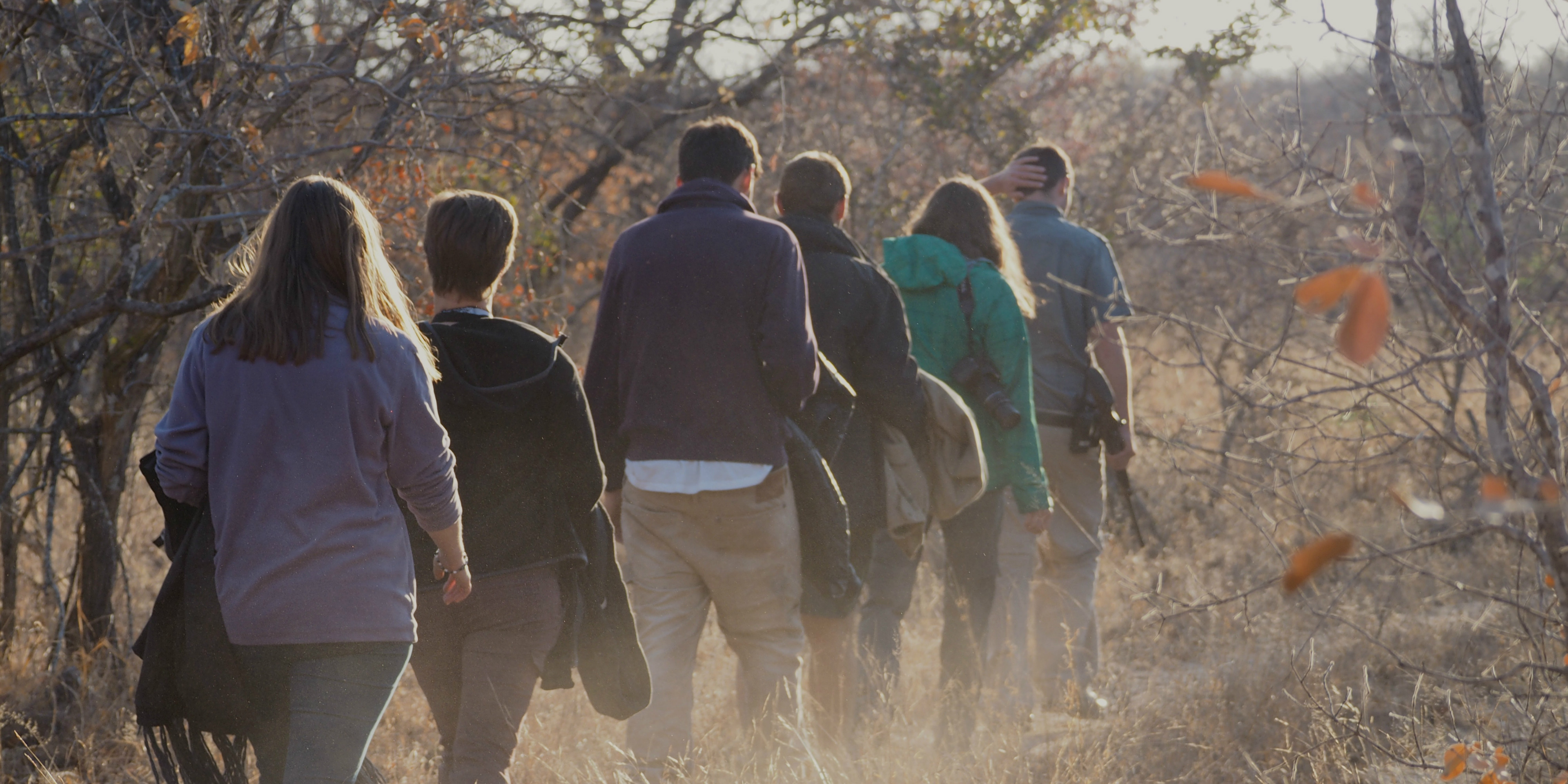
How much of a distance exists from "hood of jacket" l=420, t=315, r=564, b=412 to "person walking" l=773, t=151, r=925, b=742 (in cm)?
103

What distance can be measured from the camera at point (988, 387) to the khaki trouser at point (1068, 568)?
2.01 ft

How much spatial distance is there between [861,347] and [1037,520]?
915 mm

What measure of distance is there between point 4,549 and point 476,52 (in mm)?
2652

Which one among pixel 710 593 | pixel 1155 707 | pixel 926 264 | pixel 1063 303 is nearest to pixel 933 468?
pixel 926 264

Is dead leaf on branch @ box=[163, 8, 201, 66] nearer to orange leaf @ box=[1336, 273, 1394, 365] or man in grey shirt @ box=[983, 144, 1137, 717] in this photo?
man in grey shirt @ box=[983, 144, 1137, 717]

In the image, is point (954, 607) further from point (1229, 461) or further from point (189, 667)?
point (189, 667)

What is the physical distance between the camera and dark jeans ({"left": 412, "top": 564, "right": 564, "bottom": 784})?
9.12 ft

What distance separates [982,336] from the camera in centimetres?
412

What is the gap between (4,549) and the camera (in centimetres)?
482

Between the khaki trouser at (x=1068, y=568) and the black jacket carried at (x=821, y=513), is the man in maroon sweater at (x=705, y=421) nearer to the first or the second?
the black jacket carried at (x=821, y=513)

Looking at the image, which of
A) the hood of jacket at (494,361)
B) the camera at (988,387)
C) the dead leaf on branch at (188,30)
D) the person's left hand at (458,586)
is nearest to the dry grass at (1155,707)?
the camera at (988,387)

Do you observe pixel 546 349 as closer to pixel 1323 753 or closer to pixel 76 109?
pixel 1323 753

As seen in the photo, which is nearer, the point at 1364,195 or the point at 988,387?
the point at 1364,195

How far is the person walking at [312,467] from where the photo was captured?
2324 millimetres
